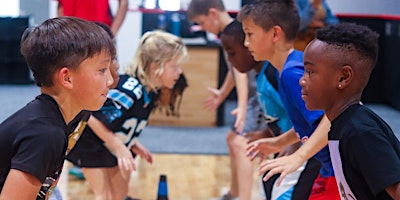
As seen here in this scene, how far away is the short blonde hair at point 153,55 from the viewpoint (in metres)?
2.84

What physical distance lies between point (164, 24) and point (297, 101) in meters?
3.63

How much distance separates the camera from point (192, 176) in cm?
382

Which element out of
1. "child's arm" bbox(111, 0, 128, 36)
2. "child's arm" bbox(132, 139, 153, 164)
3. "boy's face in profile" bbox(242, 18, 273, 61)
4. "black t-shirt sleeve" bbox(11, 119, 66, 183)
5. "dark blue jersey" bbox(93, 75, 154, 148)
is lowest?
"child's arm" bbox(132, 139, 153, 164)

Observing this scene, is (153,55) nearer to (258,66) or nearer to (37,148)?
(258,66)

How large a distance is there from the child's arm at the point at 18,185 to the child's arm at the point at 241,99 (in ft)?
5.95

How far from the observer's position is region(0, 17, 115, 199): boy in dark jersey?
4.67 feet

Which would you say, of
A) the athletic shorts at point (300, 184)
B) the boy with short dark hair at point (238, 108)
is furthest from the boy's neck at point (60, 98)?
the boy with short dark hair at point (238, 108)

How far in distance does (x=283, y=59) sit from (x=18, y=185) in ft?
3.84

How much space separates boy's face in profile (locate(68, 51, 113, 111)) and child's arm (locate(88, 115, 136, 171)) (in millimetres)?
911

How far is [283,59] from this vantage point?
7.76 ft

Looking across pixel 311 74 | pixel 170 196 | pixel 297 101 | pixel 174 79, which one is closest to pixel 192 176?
pixel 170 196

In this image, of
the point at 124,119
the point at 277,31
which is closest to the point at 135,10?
the point at 124,119

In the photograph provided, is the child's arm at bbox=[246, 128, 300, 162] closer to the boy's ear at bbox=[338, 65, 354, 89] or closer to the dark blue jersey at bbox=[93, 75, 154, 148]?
the dark blue jersey at bbox=[93, 75, 154, 148]

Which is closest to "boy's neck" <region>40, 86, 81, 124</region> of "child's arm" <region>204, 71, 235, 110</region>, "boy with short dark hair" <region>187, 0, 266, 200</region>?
"boy with short dark hair" <region>187, 0, 266, 200</region>
